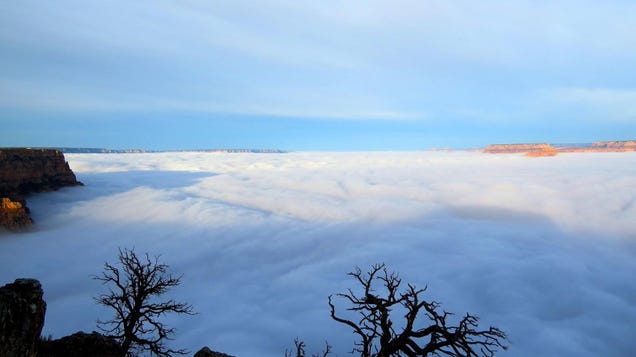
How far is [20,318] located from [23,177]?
90.4m

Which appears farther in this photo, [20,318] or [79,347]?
[79,347]

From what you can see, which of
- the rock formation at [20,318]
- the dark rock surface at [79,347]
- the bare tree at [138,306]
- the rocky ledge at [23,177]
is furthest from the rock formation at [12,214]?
the rock formation at [20,318]

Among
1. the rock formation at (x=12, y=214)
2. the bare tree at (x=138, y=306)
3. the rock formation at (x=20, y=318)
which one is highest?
the rock formation at (x=20, y=318)

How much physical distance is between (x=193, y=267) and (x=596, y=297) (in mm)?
71798

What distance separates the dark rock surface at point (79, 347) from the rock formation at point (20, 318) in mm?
2206

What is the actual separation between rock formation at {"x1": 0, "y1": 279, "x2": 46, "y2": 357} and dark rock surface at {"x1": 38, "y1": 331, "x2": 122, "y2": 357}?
221cm

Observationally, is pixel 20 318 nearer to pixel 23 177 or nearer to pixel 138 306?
pixel 138 306

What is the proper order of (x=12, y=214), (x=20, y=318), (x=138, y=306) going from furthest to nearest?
(x=12, y=214)
(x=138, y=306)
(x=20, y=318)

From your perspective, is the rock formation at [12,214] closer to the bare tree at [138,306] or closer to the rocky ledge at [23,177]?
the rocky ledge at [23,177]

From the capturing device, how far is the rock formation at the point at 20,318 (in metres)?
8.41

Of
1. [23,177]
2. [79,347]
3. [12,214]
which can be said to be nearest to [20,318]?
[79,347]

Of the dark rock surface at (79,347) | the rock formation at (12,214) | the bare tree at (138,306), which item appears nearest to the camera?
the dark rock surface at (79,347)

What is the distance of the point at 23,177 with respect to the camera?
76.9m

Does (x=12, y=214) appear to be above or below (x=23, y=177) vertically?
below
